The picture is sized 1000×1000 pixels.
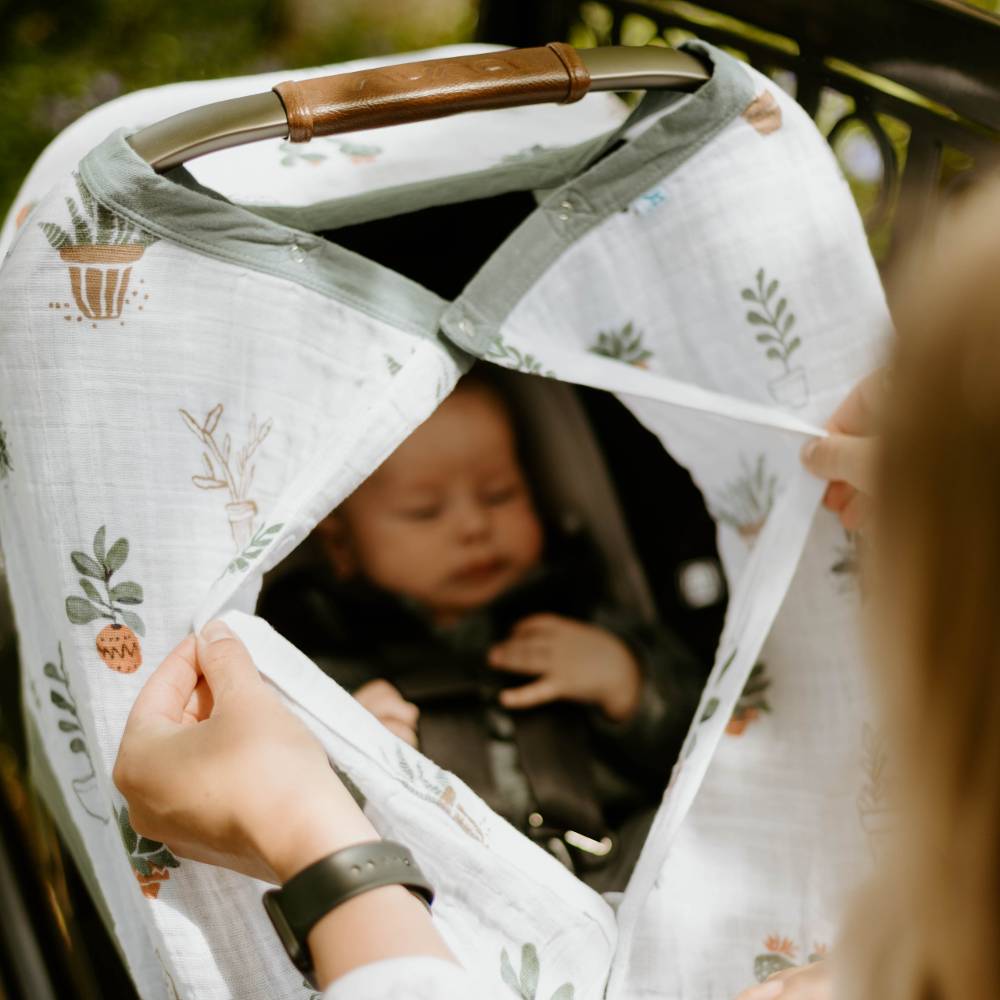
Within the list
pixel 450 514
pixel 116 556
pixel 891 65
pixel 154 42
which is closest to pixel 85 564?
pixel 116 556

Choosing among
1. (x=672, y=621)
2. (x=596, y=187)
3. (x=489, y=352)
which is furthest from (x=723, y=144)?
(x=672, y=621)

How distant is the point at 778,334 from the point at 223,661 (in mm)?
430

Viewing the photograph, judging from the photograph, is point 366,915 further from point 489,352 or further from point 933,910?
point 489,352

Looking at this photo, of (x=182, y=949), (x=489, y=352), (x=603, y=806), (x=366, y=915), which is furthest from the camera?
(x=603, y=806)

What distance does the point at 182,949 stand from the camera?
561mm

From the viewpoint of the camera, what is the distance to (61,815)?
80cm

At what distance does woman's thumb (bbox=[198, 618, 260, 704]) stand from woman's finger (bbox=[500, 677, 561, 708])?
344mm

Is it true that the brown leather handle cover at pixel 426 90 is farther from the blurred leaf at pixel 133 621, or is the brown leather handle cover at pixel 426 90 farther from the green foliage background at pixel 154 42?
the green foliage background at pixel 154 42

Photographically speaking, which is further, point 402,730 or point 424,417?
point 402,730

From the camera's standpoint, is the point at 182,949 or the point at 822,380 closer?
the point at 182,949

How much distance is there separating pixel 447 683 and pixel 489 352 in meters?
0.33

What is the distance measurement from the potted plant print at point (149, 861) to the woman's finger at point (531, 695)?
0.36m

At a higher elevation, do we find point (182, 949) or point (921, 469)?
point (921, 469)

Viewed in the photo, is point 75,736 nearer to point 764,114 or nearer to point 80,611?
point 80,611
